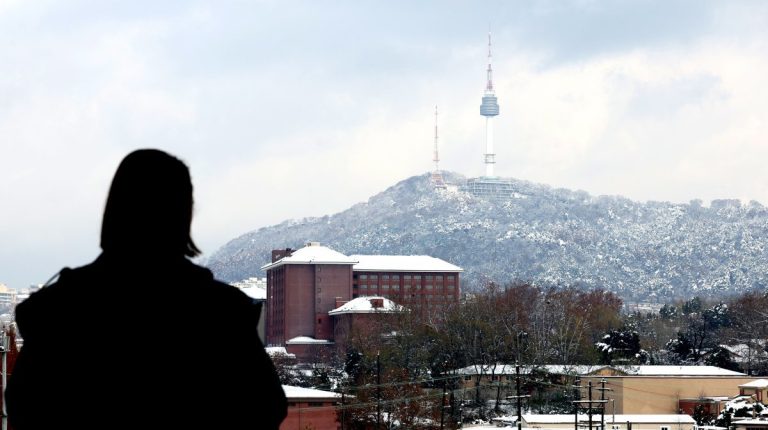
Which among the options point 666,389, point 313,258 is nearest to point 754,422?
point 666,389

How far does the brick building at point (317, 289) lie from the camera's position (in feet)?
429

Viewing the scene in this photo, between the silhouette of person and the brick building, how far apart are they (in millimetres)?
119113

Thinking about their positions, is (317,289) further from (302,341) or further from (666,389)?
(666,389)

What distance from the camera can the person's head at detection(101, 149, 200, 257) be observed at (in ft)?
9.40

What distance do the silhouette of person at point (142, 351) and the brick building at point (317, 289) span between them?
119 metres

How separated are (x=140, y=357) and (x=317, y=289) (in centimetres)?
13041

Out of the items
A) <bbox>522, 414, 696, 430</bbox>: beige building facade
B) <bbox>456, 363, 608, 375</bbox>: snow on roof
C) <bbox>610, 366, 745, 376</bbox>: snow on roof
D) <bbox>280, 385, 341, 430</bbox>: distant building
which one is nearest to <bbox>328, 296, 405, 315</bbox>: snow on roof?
<bbox>456, 363, 608, 375</bbox>: snow on roof

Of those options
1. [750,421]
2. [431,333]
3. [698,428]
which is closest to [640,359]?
[431,333]

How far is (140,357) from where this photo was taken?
9.03 feet

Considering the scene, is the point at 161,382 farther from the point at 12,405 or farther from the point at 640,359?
the point at 640,359

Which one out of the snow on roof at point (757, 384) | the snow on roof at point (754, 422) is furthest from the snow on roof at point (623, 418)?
the snow on roof at point (754, 422)

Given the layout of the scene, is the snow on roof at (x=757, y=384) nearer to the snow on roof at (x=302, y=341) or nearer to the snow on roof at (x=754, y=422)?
the snow on roof at (x=754, y=422)

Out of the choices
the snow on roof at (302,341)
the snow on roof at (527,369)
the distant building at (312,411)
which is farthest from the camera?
the snow on roof at (302,341)

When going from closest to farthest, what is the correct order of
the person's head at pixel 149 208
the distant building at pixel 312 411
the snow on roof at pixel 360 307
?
1. the person's head at pixel 149 208
2. the distant building at pixel 312 411
3. the snow on roof at pixel 360 307
